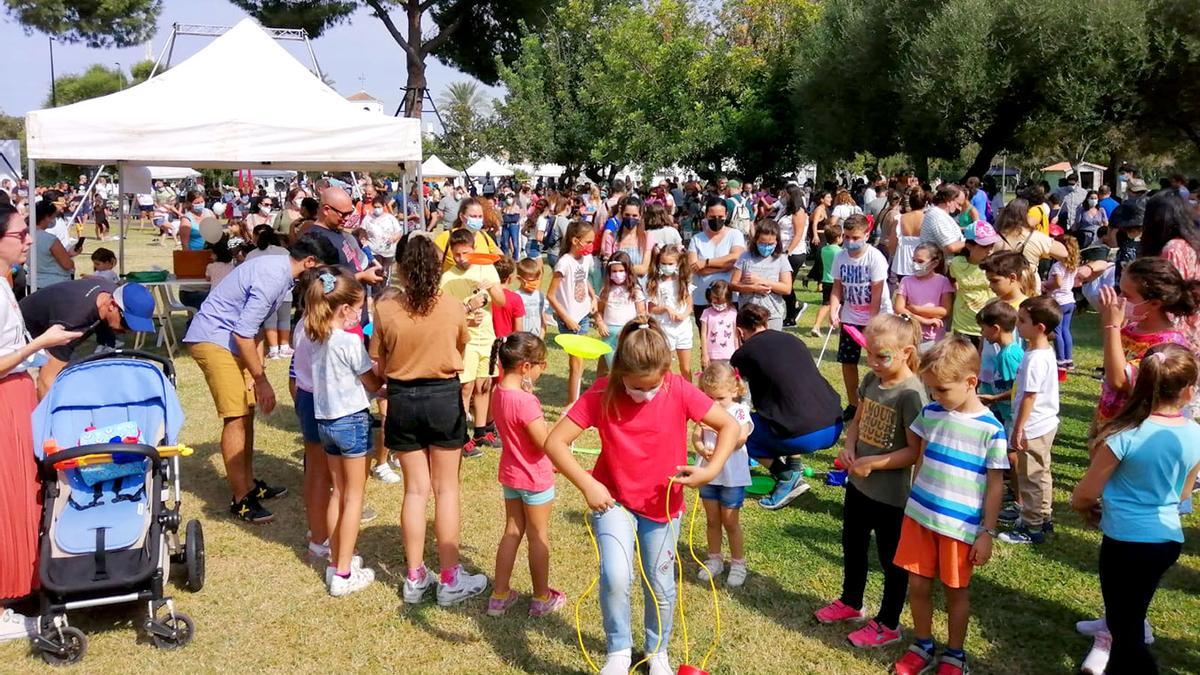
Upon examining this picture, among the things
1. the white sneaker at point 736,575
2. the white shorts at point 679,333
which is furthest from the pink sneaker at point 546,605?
the white shorts at point 679,333

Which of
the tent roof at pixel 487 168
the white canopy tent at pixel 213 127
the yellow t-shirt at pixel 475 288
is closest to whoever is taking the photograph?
the yellow t-shirt at pixel 475 288

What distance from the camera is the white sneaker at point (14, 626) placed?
3.88 metres

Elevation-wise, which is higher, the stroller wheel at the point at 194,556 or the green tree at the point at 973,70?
the green tree at the point at 973,70

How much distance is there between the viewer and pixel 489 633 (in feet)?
13.0

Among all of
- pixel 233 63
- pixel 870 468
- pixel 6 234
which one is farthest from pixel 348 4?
pixel 870 468

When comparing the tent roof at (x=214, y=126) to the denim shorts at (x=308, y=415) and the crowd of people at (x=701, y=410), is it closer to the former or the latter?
the crowd of people at (x=701, y=410)

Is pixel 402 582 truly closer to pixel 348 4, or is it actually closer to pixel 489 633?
pixel 489 633

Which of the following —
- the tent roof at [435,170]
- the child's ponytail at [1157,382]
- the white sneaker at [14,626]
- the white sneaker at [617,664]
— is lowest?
the white sneaker at [14,626]

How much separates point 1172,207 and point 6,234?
5844 mm

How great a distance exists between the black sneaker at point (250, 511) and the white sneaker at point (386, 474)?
847 millimetres

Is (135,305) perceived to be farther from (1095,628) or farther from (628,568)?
(1095,628)

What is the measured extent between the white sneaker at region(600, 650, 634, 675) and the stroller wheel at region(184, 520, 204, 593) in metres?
2.31

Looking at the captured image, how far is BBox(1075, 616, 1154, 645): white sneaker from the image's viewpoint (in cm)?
364

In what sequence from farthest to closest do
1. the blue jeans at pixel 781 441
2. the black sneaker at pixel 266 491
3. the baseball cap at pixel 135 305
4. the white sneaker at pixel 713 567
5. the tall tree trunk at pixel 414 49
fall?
the tall tree trunk at pixel 414 49
the black sneaker at pixel 266 491
the blue jeans at pixel 781 441
the baseball cap at pixel 135 305
the white sneaker at pixel 713 567
